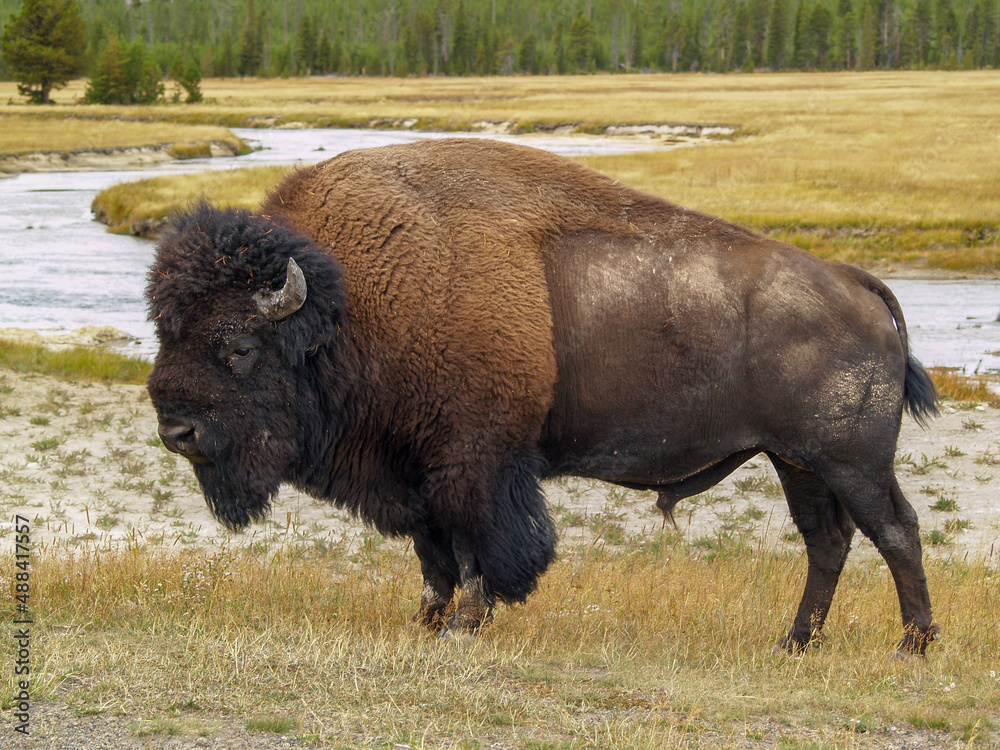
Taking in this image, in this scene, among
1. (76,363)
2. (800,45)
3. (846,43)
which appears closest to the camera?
(76,363)

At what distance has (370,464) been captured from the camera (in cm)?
493

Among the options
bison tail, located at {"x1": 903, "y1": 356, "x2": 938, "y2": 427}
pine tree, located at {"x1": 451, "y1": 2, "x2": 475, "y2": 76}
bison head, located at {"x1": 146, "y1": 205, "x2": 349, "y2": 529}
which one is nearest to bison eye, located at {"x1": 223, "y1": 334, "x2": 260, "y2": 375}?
bison head, located at {"x1": 146, "y1": 205, "x2": 349, "y2": 529}

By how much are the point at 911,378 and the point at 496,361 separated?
214 centimetres

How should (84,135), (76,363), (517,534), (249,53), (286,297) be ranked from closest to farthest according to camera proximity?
(286,297) < (517,534) < (76,363) < (84,135) < (249,53)

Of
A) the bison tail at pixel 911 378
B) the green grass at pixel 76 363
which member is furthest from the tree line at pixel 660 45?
the bison tail at pixel 911 378

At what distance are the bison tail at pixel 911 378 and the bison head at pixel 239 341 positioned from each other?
273 cm

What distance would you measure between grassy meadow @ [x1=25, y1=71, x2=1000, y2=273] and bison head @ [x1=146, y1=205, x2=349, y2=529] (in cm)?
2015

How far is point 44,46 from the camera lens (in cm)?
7894

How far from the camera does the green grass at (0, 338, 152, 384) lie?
1189cm

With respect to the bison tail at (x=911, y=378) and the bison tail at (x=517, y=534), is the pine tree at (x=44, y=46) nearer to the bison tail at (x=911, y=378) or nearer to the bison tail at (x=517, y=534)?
the bison tail at (x=517, y=534)

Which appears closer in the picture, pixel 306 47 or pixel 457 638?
pixel 457 638

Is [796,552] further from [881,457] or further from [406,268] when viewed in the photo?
[406,268]

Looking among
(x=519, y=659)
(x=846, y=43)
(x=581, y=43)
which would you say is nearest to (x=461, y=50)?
(x=581, y=43)

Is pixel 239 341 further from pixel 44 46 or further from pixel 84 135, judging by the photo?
pixel 44 46
